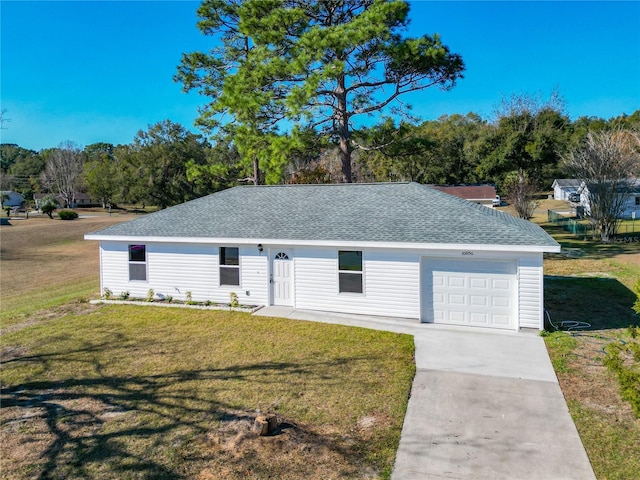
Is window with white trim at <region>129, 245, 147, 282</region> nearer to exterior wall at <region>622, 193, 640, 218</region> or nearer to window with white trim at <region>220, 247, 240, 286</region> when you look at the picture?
window with white trim at <region>220, 247, 240, 286</region>

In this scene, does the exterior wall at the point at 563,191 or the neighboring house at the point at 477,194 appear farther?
the exterior wall at the point at 563,191

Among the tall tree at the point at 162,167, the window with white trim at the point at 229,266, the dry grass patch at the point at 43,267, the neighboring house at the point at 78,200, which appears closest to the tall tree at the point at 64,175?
the neighboring house at the point at 78,200

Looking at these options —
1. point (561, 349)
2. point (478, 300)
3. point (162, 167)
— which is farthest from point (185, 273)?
point (162, 167)

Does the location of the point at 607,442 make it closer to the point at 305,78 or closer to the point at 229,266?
the point at 229,266

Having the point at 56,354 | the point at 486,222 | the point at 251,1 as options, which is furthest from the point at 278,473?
the point at 251,1

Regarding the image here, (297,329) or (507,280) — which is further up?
(507,280)

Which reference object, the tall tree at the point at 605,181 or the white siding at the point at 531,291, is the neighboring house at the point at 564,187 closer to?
the tall tree at the point at 605,181

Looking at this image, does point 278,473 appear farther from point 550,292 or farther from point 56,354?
point 550,292
